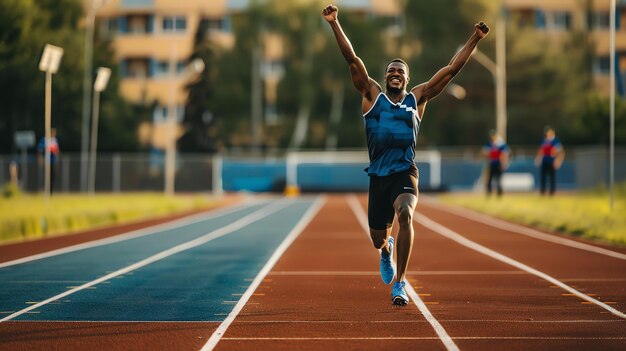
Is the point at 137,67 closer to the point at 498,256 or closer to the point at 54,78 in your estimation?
the point at 54,78

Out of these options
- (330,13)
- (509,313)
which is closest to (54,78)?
(330,13)

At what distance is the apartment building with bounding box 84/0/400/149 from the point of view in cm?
6725

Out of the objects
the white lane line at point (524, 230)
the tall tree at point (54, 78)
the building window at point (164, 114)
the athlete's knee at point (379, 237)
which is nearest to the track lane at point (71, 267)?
the athlete's knee at point (379, 237)

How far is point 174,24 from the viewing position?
6894cm

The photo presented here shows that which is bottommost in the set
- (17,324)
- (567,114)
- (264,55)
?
(17,324)

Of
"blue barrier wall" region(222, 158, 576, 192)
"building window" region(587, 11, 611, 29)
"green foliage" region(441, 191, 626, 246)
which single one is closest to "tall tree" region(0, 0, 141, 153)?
"blue barrier wall" region(222, 158, 576, 192)

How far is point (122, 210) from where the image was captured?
89.2ft

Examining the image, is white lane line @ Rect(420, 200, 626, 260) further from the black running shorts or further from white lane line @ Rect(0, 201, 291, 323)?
the black running shorts

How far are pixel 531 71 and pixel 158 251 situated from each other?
4921cm

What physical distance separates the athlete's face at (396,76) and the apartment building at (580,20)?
187 ft

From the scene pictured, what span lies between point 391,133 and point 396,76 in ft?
1.81

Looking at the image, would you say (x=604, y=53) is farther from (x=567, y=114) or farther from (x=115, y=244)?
(x=115, y=244)

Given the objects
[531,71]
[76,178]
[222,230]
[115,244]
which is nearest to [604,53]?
[531,71]

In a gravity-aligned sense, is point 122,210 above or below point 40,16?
below
